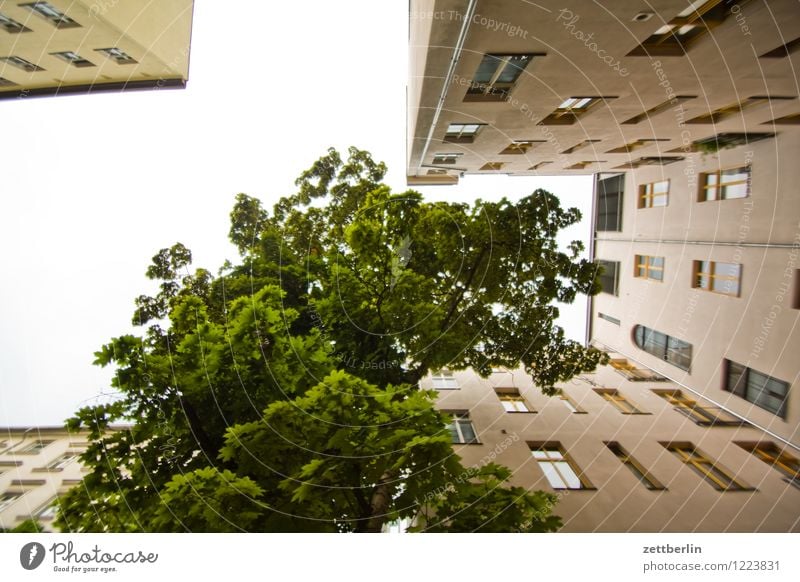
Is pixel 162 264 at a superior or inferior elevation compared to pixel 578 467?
superior

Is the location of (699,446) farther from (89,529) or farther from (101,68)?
(101,68)

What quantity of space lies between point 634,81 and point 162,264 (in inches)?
505

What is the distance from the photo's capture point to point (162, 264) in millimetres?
8586

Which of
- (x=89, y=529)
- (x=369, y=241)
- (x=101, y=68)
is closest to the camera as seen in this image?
(x=89, y=529)

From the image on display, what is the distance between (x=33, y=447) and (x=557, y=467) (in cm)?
1209

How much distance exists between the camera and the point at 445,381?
11.5m

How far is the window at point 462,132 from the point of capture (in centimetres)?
970

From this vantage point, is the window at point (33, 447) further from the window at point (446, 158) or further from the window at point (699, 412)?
the window at point (699, 412)

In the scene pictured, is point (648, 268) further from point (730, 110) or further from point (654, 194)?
point (730, 110)

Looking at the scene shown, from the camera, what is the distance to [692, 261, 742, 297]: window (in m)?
8.40

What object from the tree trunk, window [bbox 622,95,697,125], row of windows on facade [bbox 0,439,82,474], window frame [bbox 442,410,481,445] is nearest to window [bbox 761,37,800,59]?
window [bbox 622,95,697,125]

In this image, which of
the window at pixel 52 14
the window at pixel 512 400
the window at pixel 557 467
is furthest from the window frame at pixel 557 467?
the window at pixel 52 14
